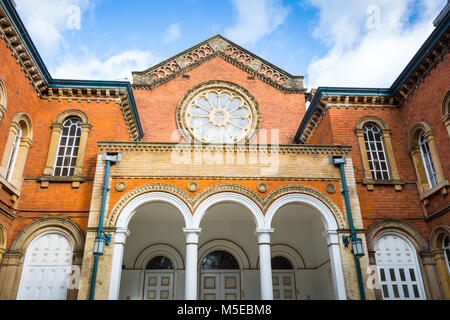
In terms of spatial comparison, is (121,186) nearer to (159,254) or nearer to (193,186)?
(193,186)

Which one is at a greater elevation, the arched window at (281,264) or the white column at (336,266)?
the arched window at (281,264)

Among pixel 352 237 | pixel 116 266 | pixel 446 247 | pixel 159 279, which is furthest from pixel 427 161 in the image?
pixel 116 266

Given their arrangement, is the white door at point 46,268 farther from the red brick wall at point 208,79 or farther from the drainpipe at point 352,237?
the drainpipe at point 352,237

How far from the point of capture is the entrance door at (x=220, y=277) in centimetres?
1327

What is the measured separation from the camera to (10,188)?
1084 cm

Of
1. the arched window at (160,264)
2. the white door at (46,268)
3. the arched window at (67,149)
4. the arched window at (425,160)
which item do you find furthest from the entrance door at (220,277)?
the arched window at (425,160)

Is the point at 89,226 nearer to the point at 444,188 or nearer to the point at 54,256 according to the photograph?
the point at 54,256

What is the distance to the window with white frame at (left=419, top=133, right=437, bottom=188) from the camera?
12.2 m

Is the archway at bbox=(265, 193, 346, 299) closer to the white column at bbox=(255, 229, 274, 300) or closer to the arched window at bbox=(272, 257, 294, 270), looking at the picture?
the arched window at bbox=(272, 257, 294, 270)

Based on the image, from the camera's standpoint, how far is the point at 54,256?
10.8 m

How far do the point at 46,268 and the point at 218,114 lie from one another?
1123cm

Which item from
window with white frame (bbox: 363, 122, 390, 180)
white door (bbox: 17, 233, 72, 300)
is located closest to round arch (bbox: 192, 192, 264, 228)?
white door (bbox: 17, 233, 72, 300)

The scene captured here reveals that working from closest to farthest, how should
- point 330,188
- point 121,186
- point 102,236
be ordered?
point 102,236
point 121,186
point 330,188

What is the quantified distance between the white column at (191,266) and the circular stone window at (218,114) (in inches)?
339
